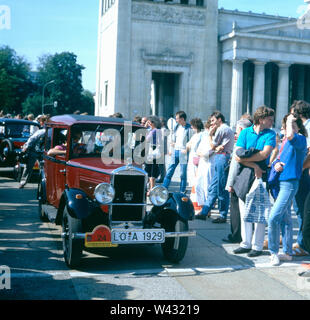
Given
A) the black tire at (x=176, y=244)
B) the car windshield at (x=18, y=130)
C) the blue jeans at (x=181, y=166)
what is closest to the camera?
the black tire at (x=176, y=244)

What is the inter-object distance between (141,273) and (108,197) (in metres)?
1.01

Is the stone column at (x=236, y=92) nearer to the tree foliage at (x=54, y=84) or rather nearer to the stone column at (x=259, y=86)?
the stone column at (x=259, y=86)

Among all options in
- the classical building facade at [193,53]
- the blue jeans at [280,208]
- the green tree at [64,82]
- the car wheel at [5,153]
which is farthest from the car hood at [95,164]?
the green tree at [64,82]

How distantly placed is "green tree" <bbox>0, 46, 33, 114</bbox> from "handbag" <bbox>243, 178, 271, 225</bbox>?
195ft

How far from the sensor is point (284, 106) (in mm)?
42906

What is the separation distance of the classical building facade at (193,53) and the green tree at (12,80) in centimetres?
2317

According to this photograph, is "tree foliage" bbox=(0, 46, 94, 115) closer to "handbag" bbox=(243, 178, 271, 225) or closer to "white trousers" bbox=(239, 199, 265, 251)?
"white trousers" bbox=(239, 199, 265, 251)

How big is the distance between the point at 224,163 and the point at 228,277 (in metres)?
3.55

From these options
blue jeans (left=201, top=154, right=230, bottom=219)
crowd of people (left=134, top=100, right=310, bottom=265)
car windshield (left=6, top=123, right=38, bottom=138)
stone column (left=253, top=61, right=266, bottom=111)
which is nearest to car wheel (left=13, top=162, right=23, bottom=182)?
car windshield (left=6, top=123, right=38, bottom=138)

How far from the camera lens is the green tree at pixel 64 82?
249 ft

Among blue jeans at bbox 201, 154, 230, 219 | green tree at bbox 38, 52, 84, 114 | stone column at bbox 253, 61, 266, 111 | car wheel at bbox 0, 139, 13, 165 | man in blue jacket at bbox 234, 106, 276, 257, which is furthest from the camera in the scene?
green tree at bbox 38, 52, 84, 114

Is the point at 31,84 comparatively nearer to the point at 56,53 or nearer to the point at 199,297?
the point at 56,53

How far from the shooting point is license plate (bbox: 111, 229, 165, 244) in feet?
18.0
